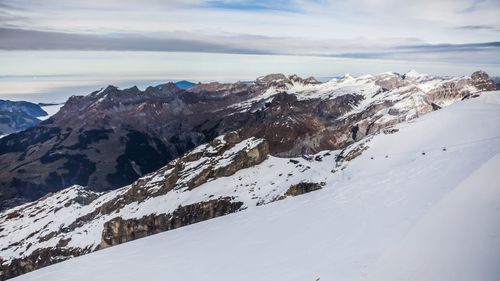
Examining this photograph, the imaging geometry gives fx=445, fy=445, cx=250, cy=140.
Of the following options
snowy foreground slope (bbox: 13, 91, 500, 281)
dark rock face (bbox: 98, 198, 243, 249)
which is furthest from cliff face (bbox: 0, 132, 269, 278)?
snowy foreground slope (bbox: 13, 91, 500, 281)

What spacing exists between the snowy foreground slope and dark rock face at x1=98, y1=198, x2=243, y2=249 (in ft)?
214

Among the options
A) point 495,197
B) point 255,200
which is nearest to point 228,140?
point 255,200

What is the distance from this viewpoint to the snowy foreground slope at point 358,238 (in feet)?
58.5

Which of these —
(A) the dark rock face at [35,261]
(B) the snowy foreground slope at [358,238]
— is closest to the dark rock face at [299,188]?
(B) the snowy foreground slope at [358,238]

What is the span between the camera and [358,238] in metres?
22.2

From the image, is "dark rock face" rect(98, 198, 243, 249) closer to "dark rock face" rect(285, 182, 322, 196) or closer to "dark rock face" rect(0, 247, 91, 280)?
"dark rock face" rect(285, 182, 322, 196)

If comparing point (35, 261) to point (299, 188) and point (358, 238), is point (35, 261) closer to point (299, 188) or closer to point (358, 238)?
point (299, 188)

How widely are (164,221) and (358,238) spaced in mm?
93194

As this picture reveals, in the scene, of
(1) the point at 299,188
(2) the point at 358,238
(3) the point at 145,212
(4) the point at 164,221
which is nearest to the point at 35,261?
(3) the point at 145,212

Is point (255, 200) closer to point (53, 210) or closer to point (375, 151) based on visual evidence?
point (375, 151)

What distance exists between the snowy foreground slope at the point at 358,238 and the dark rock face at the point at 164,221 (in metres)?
65.3

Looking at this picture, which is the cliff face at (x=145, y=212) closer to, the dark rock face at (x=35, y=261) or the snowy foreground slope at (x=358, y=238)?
the dark rock face at (x=35, y=261)

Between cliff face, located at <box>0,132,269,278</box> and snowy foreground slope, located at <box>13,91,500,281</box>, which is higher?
snowy foreground slope, located at <box>13,91,500,281</box>

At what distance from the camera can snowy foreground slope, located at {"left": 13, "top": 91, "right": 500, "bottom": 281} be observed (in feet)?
58.5
